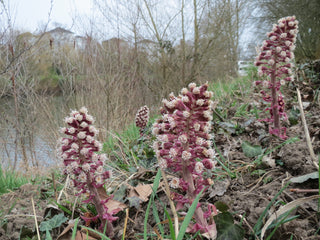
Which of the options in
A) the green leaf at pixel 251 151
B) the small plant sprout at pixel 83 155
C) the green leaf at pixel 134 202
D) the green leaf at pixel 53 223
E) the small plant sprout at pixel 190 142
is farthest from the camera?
the green leaf at pixel 251 151

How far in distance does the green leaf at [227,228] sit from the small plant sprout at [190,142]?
0.03m

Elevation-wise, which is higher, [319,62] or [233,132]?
[319,62]

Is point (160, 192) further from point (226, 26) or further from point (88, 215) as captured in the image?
point (226, 26)

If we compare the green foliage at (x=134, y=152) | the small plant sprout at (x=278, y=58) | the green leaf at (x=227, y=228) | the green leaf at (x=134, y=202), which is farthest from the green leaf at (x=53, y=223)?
the small plant sprout at (x=278, y=58)

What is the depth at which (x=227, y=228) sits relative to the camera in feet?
3.62

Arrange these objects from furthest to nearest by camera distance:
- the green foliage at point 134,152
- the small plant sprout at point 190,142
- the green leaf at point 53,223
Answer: the green foliage at point 134,152, the green leaf at point 53,223, the small plant sprout at point 190,142

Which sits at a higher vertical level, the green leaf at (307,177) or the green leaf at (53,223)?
the green leaf at (307,177)

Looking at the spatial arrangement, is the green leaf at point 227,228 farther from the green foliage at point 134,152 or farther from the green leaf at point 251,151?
the green foliage at point 134,152

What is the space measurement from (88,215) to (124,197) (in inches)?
11.9

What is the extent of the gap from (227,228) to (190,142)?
1.31ft

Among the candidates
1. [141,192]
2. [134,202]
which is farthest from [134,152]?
[134,202]

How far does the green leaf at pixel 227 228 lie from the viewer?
3.54 feet

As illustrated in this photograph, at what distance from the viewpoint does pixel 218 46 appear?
913 cm

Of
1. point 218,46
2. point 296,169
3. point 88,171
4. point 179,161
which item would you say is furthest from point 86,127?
point 218,46
